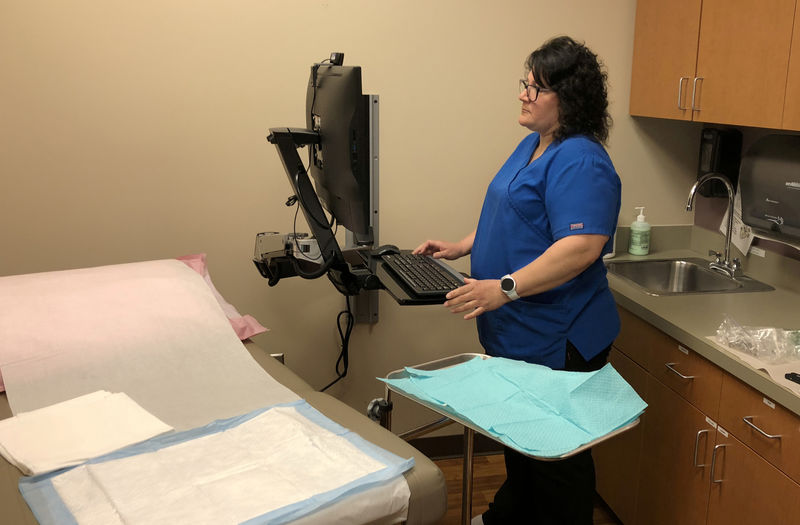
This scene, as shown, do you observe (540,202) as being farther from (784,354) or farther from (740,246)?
(740,246)

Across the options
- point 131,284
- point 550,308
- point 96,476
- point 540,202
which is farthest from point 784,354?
point 131,284

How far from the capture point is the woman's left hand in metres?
1.82

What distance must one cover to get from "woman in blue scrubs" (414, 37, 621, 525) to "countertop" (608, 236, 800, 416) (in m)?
0.20

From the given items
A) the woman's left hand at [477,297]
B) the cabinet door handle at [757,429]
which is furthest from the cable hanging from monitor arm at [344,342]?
the cabinet door handle at [757,429]

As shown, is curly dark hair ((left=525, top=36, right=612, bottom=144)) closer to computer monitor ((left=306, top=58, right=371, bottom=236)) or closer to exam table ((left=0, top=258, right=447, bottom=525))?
computer monitor ((left=306, top=58, right=371, bottom=236))

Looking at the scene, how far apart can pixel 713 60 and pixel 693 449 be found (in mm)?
1146

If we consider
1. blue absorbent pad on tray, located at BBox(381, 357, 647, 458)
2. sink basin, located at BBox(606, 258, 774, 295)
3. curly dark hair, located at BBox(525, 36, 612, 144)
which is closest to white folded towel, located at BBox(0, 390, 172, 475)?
blue absorbent pad on tray, located at BBox(381, 357, 647, 458)

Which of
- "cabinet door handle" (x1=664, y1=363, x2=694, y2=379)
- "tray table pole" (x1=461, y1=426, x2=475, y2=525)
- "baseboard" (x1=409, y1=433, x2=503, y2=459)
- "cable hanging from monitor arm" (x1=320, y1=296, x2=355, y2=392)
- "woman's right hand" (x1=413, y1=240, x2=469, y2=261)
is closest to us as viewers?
"tray table pole" (x1=461, y1=426, x2=475, y2=525)

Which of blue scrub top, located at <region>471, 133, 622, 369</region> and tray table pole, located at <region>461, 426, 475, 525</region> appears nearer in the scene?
tray table pole, located at <region>461, 426, 475, 525</region>

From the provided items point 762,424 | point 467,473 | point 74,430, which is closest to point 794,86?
point 762,424

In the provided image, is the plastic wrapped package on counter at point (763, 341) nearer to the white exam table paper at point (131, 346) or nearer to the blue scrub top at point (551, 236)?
the blue scrub top at point (551, 236)

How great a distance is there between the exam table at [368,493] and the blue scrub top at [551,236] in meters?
0.57

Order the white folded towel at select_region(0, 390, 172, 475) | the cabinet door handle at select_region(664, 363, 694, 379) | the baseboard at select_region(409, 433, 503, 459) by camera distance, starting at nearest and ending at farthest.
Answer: the white folded towel at select_region(0, 390, 172, 475), the cabinet door handle at select_region(664, 363, 694, 379), the baseboard at select_region(409, 433, 503, 459)

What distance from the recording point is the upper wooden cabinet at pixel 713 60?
79.4 inches
